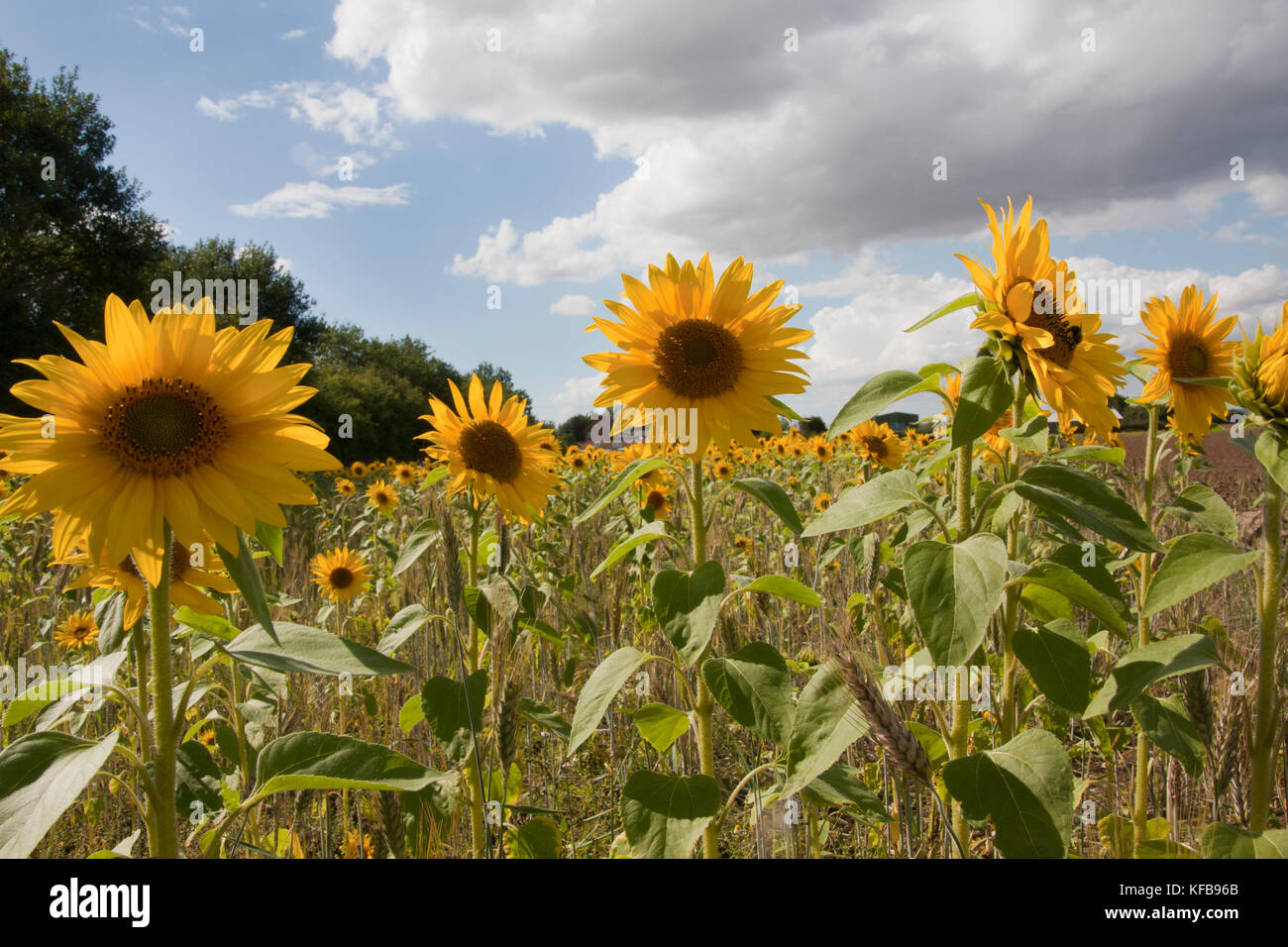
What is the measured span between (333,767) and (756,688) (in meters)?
1.09

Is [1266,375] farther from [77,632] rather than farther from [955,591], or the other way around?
[77,632]

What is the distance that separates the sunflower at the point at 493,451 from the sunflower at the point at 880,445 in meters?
4.32

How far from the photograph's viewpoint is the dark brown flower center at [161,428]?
176 centimetres

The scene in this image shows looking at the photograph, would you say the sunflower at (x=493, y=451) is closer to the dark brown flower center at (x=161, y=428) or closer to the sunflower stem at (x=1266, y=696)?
the dark brown flower center at (x=161, y=428)

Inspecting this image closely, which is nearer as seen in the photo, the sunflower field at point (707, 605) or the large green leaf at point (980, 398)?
the sunflower field at point (707, 605)

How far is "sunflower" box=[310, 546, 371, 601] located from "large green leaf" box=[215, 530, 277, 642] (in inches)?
203

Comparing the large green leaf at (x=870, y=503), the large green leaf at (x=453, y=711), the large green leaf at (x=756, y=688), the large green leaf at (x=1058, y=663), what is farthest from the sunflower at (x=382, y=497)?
the large green leaf at (x=1058, y=663)

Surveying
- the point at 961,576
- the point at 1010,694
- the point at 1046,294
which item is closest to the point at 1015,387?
the point at 1046,294

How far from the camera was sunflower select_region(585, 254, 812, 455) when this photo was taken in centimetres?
277

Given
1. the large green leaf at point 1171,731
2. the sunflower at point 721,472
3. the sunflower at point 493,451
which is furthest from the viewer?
the sunflower at point 721,472

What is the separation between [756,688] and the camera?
6.97ft

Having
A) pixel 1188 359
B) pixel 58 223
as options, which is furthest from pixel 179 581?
pixel 58 223

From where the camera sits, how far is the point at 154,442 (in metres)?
1.76

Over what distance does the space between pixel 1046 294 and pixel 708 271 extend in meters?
1.13
